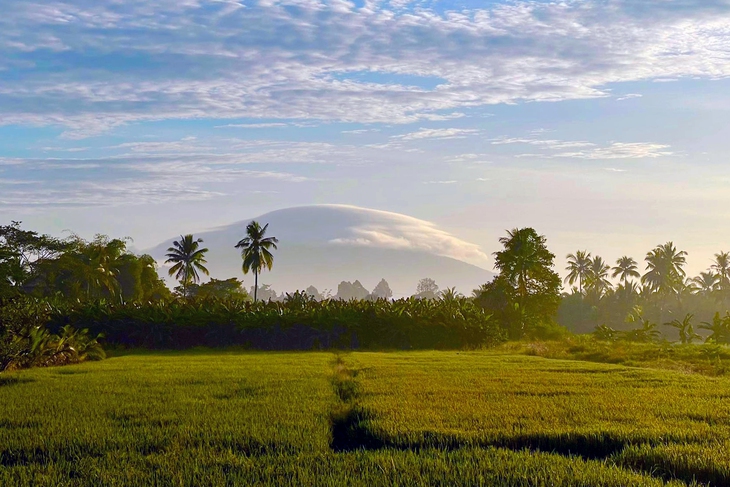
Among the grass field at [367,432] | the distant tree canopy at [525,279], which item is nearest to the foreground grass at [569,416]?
the grass field at [367,432]

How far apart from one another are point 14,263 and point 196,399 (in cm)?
3052

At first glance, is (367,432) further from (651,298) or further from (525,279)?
(651,298)

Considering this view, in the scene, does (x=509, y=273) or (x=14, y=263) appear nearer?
(x=14, y=263)

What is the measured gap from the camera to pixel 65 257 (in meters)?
69.2

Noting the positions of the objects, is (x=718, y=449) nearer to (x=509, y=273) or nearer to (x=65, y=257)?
(x=509, y=273)

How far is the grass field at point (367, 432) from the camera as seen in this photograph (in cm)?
834

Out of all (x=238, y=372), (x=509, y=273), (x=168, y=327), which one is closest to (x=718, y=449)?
(x=238, y=372)

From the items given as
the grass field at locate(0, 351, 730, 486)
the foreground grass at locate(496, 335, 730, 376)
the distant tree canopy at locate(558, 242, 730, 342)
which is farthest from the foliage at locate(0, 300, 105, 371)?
the distant tree canopy at locate(558, 242, 730, 342)

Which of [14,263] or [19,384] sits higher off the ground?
[14,263]

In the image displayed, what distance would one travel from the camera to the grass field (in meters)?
8.34

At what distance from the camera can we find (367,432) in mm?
10734

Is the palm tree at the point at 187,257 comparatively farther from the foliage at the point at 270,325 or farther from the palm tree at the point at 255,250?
the foliage at the point at 270,325

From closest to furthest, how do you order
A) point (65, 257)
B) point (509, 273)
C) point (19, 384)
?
point (19, 384) → point (509, 273) → point (65, 257)

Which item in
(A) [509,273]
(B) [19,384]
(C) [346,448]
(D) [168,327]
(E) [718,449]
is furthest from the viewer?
(A) [509,273]
